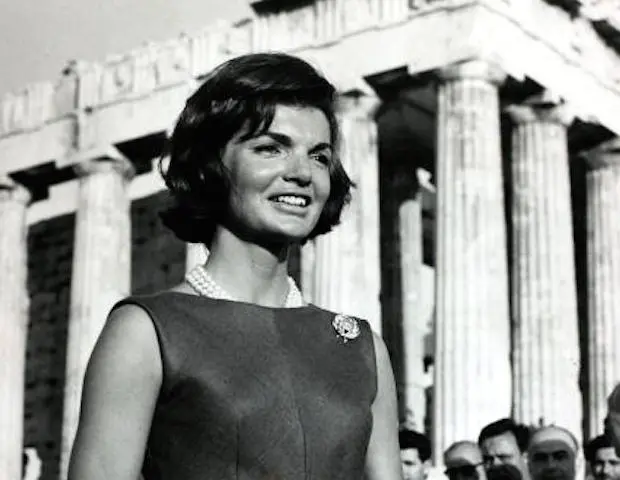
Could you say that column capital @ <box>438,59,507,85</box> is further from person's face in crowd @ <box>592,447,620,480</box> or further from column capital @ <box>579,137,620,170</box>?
person's face in crowd @ <box>592,447,620,480</box>

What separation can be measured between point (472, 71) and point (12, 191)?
13.2 m

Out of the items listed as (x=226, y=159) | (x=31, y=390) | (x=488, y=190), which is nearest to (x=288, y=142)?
(x=226, y=159)

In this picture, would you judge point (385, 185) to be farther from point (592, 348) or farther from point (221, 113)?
point (221, 113)

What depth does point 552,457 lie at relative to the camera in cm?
1440

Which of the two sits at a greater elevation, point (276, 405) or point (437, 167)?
point (437, 167)

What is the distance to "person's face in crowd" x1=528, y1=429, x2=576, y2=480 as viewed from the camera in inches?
563

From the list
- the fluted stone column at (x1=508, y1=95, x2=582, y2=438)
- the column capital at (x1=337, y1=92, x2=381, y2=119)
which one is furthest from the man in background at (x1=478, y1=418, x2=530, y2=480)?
the column capital at (x1=337, y1=92, x2=381, y2=119)

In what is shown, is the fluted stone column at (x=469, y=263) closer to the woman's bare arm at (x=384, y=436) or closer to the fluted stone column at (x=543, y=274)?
the fluted stone column at (x=543, y=274)

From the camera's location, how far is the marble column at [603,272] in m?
35.8

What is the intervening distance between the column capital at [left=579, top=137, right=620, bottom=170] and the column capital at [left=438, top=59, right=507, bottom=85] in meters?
4.64

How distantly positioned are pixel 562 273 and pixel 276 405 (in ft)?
98.1

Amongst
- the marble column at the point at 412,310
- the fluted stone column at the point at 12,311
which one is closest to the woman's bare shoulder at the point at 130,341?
the marble column at the point at 412,310

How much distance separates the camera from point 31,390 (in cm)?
4578

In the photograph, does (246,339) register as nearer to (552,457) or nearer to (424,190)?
(552,457)
